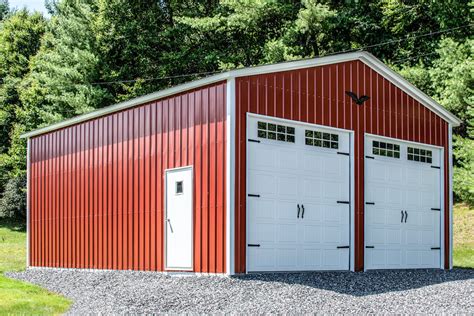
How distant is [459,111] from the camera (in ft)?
83.1

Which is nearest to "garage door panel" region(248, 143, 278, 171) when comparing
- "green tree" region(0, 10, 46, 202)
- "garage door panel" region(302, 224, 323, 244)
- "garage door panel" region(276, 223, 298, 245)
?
"garage door panel" region(276, 223, 298, 245)

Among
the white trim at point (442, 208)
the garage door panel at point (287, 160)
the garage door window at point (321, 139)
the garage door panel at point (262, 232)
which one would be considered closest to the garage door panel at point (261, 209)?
the garage door panel at point (262, 232)

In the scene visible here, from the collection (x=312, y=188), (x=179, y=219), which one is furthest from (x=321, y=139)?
(x=179, y=219)

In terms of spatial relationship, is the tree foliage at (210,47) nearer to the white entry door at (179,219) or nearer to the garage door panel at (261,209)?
the garage door panel at (261,209)

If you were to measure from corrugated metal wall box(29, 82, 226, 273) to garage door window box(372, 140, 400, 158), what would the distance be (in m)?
4.19

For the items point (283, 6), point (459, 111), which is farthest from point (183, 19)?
point (459, 111)

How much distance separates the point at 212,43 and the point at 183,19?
1986 millimetres

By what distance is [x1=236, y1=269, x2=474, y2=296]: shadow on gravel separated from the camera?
11.3m

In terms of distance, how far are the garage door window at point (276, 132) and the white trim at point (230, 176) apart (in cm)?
72

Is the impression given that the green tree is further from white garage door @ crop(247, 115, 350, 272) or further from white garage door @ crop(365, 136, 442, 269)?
white garage door @ crop(247, 115, 350, 272)

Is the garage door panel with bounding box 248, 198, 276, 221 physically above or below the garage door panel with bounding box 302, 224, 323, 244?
above

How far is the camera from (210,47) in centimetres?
3262

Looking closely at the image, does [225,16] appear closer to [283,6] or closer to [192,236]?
[283,6]

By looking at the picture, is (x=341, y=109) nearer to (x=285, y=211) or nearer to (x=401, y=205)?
(x=285, y=211)
